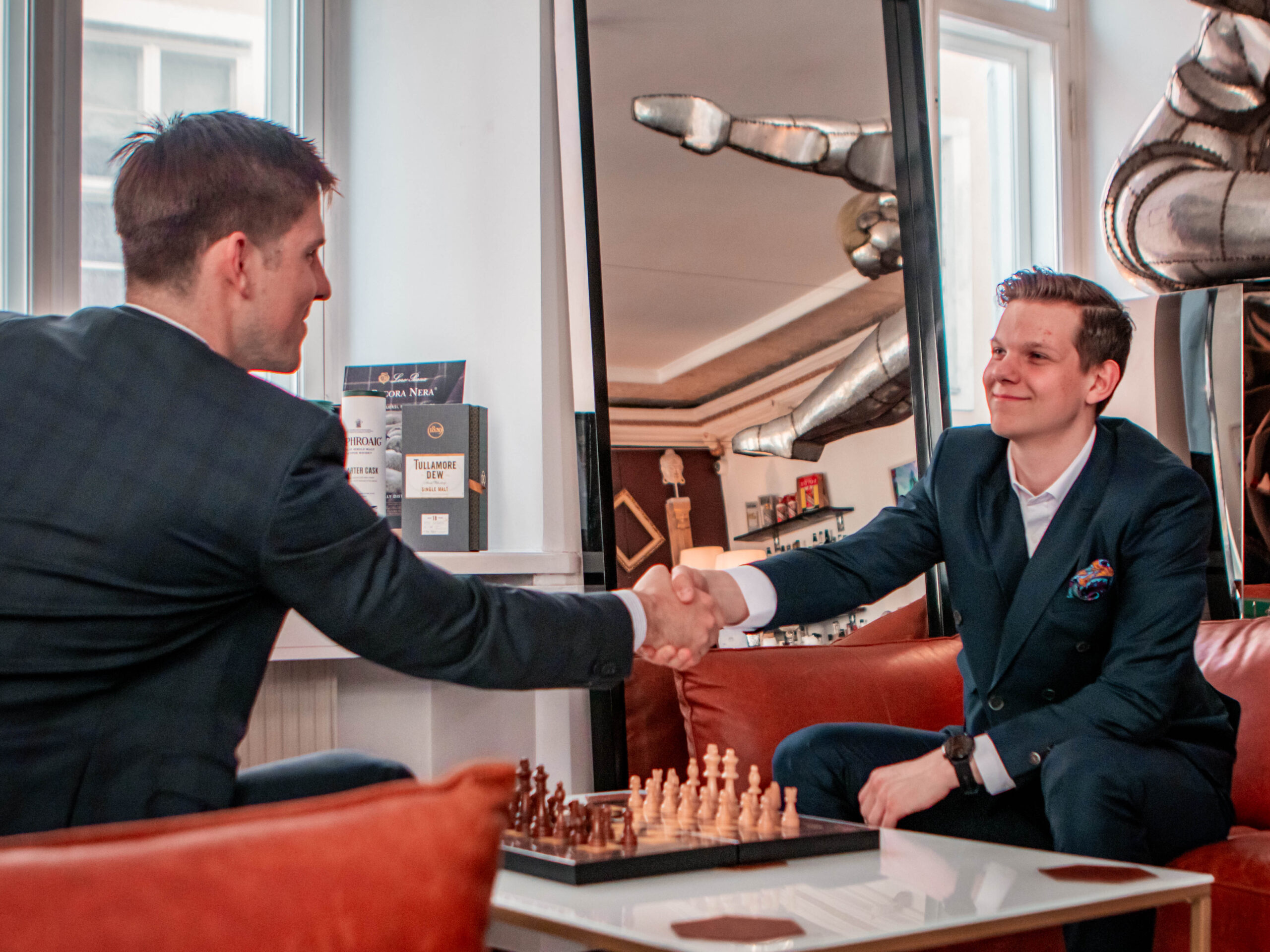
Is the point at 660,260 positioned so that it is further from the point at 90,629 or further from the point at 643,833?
→ the point at 90,629

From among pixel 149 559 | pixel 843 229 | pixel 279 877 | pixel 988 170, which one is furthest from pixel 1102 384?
pixel 279 877

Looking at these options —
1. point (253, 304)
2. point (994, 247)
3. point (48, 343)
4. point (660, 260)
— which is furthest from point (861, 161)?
point (48, 343)

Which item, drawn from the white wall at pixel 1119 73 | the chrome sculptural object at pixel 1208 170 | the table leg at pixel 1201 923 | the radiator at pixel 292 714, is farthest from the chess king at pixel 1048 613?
the white wall at pixel 1119 73

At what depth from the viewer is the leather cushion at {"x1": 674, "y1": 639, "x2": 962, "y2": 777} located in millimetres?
2367

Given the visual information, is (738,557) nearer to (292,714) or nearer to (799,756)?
(799,756)

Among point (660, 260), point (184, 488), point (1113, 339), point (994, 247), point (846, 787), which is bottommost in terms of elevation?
point (846, 787)

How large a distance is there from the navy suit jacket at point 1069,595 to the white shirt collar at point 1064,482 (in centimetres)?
2

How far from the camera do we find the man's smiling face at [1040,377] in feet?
7.33

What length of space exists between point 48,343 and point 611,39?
6.13ft

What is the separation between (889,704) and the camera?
8.25 feet

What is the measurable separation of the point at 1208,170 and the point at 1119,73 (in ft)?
2.84

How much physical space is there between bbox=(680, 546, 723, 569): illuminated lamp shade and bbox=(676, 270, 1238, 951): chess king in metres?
0.45

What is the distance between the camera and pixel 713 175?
114 inches

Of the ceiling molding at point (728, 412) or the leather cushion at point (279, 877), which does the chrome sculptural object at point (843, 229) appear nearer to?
the ceiling molding at point (728, 412)
